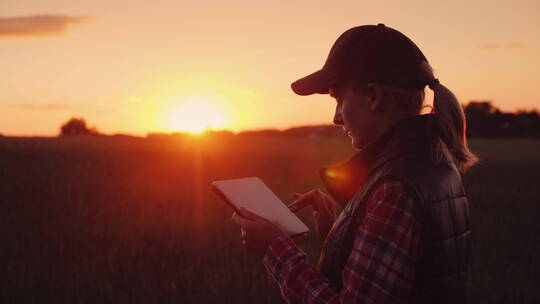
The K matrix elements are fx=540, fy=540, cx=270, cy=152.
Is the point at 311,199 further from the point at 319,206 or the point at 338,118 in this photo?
the point at 338,118

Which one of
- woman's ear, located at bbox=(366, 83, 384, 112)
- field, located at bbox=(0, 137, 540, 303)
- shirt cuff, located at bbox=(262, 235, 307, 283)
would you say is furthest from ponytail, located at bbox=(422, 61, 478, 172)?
field, located at bbox=(0, 137, 540, 303)

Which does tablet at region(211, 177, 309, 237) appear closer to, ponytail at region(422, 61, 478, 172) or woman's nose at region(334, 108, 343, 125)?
woman's nose at region(334, 108, 343, 125)

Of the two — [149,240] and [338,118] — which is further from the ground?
[338,118]

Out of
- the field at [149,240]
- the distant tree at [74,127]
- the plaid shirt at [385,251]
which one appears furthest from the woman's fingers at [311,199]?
the distant tree at [74,127]

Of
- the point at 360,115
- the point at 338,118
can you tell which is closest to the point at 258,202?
the point at 338,118

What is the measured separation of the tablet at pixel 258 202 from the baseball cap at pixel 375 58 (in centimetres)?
64

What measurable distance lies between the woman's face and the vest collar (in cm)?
3

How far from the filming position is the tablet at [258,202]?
226 cm

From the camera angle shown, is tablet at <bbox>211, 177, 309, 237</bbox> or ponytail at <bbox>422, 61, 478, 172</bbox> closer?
ponytail at <bbox>422, 61, 478, 172</bbox>

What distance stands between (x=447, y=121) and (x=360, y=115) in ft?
1.00

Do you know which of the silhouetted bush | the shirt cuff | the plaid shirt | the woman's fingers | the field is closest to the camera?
Answer: the plaid shirt

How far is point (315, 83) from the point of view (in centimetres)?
206

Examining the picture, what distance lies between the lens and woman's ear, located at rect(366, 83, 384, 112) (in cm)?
183

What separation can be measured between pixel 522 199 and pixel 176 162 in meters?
10.8
